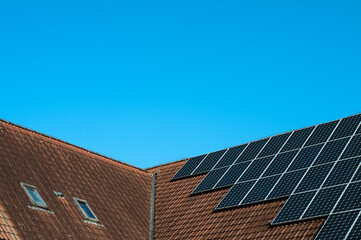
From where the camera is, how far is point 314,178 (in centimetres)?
2044

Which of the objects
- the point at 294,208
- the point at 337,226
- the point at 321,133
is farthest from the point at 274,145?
the point at 337,226

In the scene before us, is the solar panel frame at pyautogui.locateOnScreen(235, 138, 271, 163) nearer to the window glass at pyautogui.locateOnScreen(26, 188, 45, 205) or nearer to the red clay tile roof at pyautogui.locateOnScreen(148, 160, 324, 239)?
the red clay tile roof at pyautogui.locateOnScreen(148, 160, 324, 239)

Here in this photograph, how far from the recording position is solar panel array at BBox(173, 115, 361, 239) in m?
18.1

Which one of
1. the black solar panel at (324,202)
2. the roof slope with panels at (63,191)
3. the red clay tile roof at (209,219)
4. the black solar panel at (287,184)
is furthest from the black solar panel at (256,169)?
the roof slope with panels at (63,191)

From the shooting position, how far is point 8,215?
60.3ft

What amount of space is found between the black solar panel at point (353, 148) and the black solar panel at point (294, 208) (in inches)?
85.8

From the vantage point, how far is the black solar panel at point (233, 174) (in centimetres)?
2381

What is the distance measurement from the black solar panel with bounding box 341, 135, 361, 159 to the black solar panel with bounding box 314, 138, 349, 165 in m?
0.26

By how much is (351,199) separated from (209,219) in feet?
19.7

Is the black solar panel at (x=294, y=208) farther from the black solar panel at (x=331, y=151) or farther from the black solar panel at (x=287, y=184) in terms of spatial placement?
the black solar panel at (x=331, y=151)

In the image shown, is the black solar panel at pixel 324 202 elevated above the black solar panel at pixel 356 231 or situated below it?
above

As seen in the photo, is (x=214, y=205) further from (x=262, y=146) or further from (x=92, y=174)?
(x=92, y=174)

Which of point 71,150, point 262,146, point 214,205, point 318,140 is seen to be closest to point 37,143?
point 71,150

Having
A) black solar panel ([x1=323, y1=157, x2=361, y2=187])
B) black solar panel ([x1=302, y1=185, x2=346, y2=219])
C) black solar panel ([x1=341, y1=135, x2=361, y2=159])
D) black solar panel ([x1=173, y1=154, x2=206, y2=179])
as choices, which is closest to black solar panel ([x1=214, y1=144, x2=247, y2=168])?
black solar panel ([x1=173, y1=154, x2=206, y2=179])
